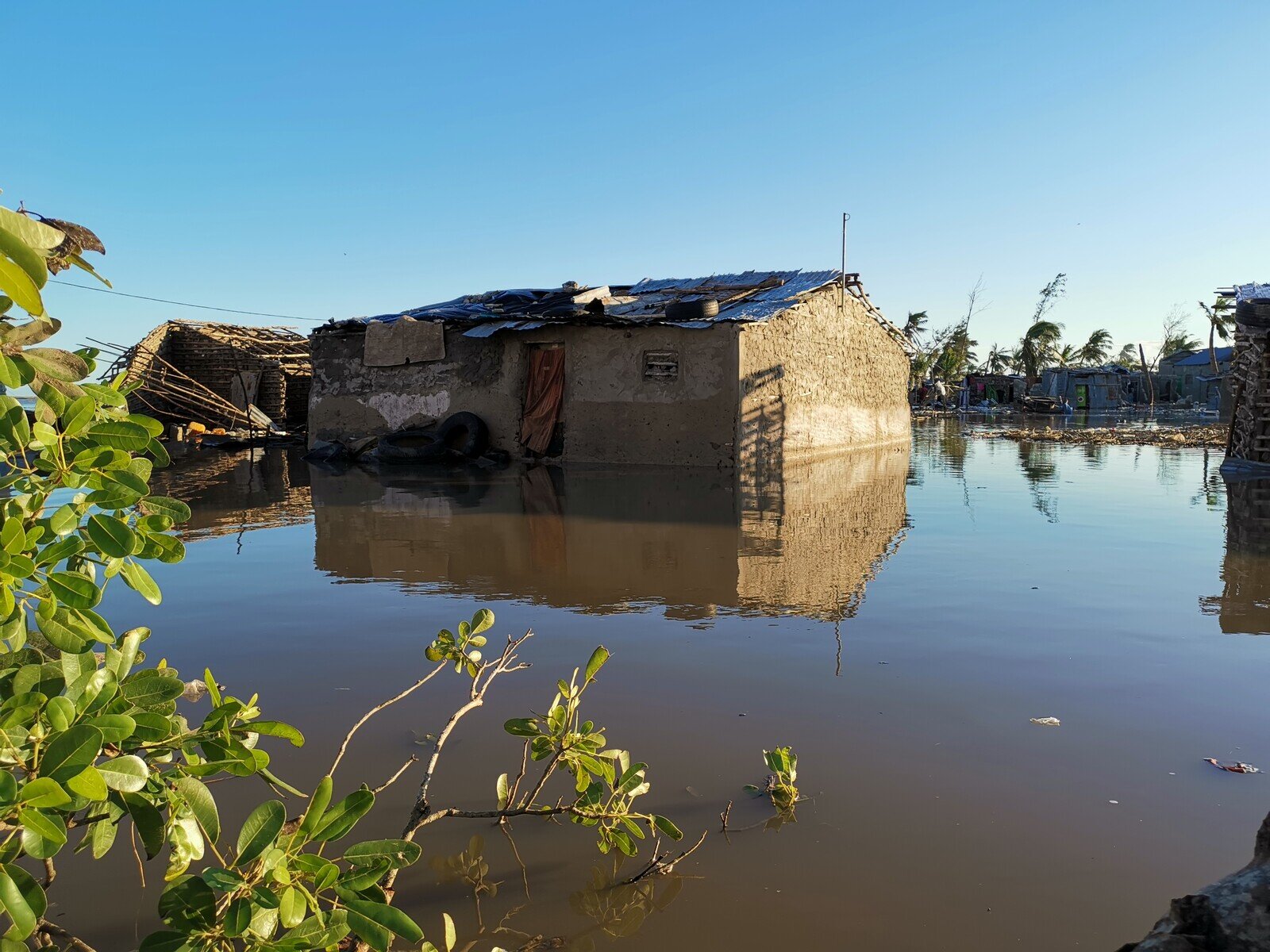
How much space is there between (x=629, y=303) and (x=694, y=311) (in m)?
2.90

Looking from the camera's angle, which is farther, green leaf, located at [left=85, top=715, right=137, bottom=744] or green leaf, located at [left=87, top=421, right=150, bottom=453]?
green leaf, located at [left=87, top=421, right=150, bottom=453]

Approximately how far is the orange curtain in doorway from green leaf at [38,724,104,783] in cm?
1354

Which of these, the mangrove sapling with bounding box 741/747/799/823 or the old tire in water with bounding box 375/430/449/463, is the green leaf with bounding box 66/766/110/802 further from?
the old tire in water with bounding box 375/430/449/463

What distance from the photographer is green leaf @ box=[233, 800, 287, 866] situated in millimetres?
1312

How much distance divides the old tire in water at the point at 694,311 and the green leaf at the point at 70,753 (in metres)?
12.4

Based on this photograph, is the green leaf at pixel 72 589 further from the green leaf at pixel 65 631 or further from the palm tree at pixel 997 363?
the palm tree at pixel 997 363

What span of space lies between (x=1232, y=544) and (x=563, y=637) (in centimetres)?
560

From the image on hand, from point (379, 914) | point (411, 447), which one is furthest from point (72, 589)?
point (411, 447)

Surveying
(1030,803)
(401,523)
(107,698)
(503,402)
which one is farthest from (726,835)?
(503,402)

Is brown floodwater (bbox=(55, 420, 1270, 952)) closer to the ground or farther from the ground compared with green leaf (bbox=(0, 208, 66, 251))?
closer to the ground

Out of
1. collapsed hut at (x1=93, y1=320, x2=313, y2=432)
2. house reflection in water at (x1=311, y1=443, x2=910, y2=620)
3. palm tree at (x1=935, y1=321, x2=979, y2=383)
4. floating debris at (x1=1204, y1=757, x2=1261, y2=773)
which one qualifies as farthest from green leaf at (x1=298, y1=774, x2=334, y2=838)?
palm tree at (x1=935, y1=321, x2=979, y2=383)

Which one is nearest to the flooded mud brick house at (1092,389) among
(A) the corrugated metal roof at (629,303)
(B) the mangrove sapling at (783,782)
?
(A) the corrugated metal roof at (629,303)

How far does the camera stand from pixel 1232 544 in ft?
22.8

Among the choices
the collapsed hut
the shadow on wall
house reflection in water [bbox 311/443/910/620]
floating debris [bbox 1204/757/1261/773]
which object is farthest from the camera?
the collapsed hut
